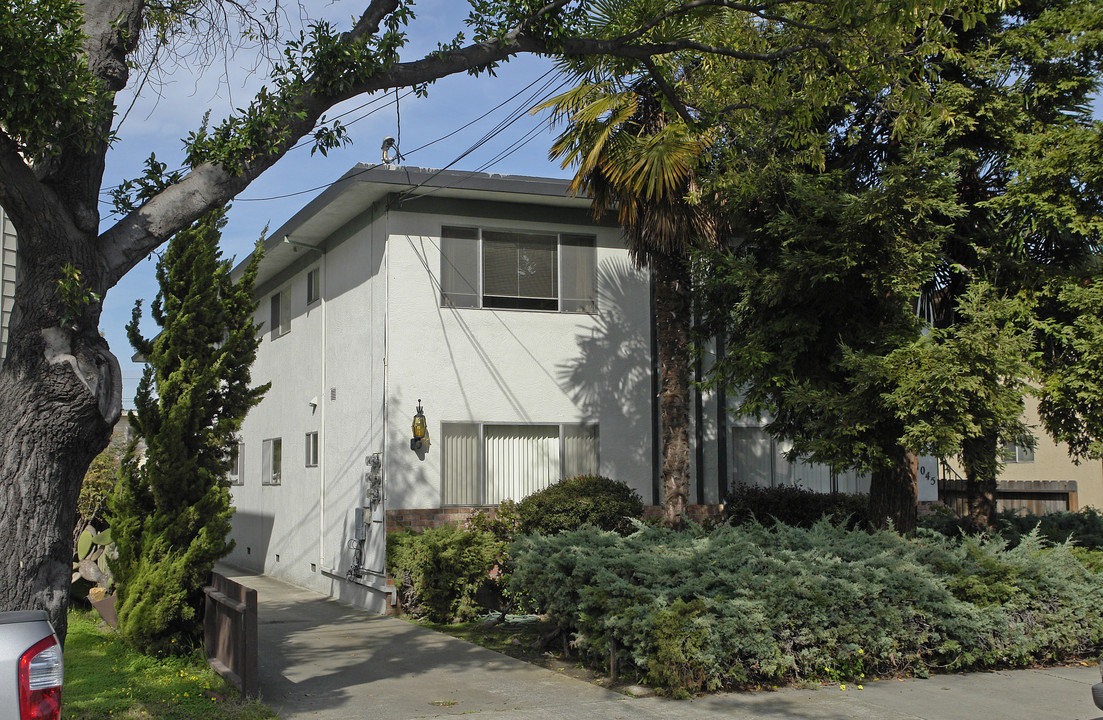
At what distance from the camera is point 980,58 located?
11.2 meters

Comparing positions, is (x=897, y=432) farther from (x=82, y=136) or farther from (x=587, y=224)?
(x=82, y=136)

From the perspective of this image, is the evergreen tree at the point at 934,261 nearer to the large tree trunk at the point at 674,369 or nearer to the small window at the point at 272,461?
the large tree trunk at the point at 674,369

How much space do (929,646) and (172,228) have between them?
24.4 feet

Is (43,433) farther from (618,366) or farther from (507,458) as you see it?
(618,366)

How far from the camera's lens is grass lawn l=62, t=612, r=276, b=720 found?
24.6 feet

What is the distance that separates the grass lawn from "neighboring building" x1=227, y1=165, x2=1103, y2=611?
430cm

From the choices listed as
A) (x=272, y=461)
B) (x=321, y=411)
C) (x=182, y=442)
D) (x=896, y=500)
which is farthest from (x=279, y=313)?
(x=896, y=500)

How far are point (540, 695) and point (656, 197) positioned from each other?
6.82 meters

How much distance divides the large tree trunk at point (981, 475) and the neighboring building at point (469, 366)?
318 cm

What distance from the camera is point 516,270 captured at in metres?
14.8

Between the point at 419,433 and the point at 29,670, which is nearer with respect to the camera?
the point at 29,670

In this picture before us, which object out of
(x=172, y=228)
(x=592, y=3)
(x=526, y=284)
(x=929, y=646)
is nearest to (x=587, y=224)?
(x=526, y=284)

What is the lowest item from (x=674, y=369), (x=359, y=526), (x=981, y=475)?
(x=359, y=526)

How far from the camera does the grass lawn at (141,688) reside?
7.51 metres
